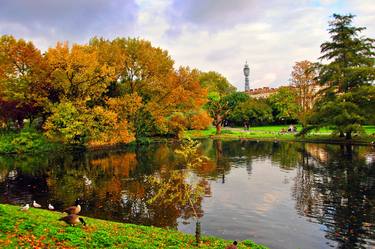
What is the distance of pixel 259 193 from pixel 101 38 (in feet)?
203

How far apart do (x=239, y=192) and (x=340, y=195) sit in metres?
8.42

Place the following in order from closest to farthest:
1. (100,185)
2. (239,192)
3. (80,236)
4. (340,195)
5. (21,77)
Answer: (80,236) < (340,195) < (239,192) < (100,185) < (21,77)

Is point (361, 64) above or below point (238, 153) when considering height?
above

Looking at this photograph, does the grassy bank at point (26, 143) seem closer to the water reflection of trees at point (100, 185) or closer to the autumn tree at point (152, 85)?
the water reflection of trees at point (100, 185)

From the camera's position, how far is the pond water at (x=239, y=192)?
21.5 meters

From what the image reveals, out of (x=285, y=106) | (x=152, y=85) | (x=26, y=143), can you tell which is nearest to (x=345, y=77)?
(x=152, y=85)

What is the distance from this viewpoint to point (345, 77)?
63219 mm

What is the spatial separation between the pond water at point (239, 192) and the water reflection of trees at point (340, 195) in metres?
0.06

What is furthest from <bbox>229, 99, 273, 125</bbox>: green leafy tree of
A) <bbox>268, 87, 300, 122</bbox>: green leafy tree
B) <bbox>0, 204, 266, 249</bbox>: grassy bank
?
<bbox>0, 204, 266, 249</bbox>: grassy bank

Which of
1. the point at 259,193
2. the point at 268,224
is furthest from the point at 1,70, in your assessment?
the point at 268,224

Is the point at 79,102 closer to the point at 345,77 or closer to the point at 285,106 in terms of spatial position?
the point at 345,77

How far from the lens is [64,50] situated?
6228cm

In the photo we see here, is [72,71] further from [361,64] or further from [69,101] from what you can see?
[361,64]

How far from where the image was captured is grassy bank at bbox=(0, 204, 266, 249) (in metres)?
14.4
